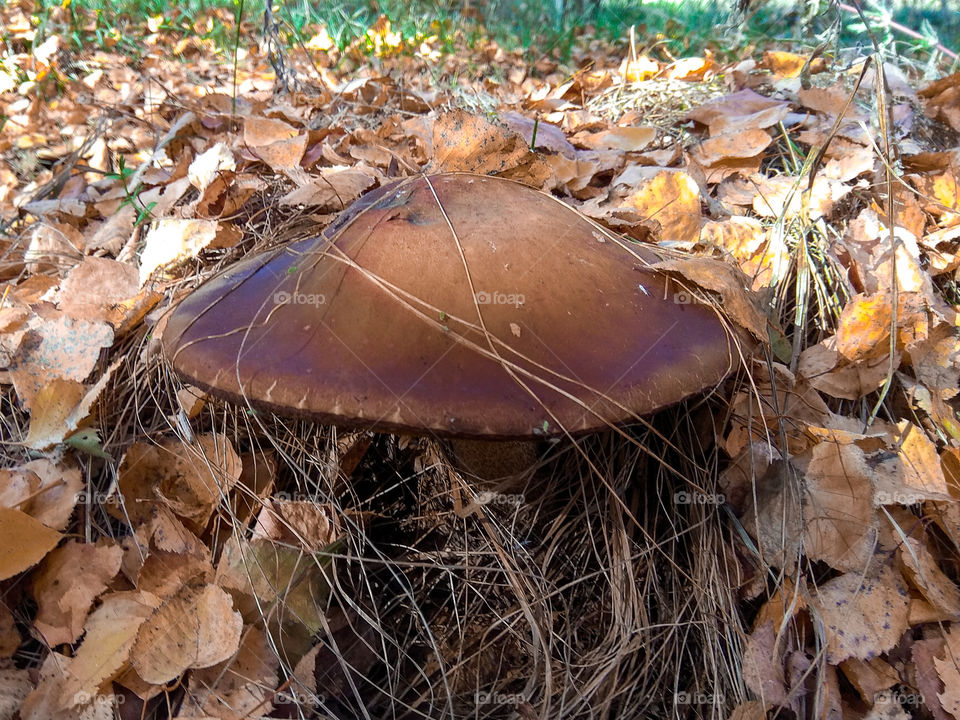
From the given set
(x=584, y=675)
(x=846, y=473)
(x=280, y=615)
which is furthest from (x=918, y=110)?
(x=280, y=615)

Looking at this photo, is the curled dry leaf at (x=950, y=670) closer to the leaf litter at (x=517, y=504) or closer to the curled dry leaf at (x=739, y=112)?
the leaf litter at (x=517, y=504)

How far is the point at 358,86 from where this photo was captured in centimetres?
325

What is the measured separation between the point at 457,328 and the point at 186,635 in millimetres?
873

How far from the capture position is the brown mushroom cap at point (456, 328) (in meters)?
0.95

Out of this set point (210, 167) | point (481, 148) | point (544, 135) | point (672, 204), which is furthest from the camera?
point (544, 135)

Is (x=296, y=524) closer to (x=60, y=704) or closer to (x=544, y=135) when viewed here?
(x=60, y=704)

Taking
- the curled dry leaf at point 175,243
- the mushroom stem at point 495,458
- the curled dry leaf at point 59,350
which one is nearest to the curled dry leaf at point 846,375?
the mushroom stem at point 495,458

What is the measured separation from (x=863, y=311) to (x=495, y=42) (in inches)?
241

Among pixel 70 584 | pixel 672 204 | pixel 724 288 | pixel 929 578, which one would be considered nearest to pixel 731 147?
pixel 672 204

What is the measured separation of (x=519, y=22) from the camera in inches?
301

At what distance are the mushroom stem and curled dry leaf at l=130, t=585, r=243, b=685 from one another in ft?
2.06

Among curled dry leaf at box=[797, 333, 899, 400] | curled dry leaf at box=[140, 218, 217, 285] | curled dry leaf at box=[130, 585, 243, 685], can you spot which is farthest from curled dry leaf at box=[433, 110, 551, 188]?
curled dry leaf at box=[130, 585, 243, 685]

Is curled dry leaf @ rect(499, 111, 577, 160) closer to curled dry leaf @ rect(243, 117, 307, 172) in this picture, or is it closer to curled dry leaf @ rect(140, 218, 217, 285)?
curled dry leaf @ rect(243, 117, 307, 172)

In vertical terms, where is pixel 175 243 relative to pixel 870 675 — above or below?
above
